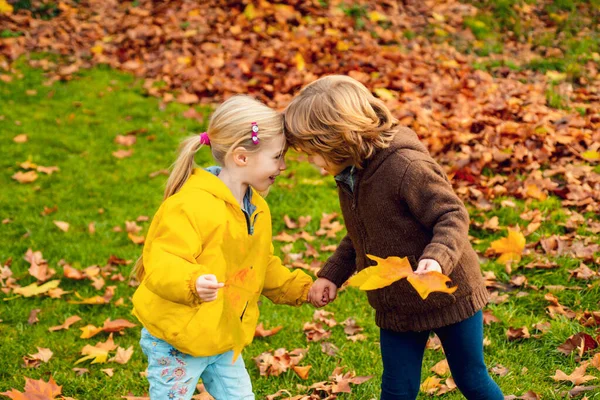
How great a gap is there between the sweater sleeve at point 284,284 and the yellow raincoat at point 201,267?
0.57 feet

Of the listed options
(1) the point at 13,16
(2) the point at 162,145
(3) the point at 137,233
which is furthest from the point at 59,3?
(3) the point at 137,233

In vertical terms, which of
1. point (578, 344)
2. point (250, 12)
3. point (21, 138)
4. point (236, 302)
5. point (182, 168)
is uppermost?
point (182, 168)

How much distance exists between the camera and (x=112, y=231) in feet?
17.6

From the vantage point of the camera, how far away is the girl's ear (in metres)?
2.52

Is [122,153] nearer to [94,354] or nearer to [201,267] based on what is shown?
[94,354]

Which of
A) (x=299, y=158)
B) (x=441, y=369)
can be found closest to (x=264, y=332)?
(x=441, y=369)

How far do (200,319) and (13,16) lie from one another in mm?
9261

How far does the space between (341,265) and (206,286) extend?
32.1 inches

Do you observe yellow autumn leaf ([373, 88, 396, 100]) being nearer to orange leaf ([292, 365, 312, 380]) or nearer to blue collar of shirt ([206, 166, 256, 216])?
orange leaf ([292, 365, 312, 380])

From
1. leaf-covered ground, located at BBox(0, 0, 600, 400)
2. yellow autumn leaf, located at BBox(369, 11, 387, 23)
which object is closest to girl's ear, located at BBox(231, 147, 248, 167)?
leaf-covered ground, located at BBox(0, 0, 600, 400)

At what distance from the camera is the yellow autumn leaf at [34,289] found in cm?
438

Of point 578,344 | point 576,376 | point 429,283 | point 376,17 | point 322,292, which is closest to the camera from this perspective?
point 429,283

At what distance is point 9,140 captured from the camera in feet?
23.2

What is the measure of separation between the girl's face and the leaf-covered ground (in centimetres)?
130
